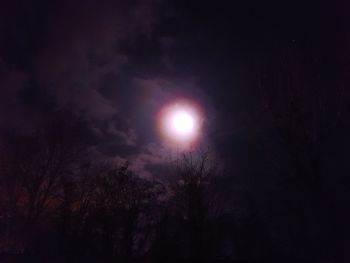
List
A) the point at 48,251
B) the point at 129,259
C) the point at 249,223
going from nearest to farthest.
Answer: the point at 129,259, the point at 48,251, the point at 249,223

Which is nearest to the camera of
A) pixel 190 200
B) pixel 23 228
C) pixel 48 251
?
pixel 48 251

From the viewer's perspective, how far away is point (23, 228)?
127 ft

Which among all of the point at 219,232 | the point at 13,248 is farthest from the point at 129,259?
the point at 219,232

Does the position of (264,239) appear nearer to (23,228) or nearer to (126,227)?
(126,227)

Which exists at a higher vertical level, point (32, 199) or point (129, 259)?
point (32, 199)

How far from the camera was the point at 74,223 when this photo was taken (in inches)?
1559

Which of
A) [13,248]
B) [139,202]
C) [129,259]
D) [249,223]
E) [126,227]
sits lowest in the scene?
[129,259]

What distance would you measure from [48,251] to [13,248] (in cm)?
654

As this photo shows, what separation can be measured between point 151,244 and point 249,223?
A: 19.8 metres

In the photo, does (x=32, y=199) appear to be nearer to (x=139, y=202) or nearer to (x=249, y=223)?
(x=139, y=202)

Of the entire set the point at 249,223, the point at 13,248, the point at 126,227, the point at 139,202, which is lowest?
the point at 13,248

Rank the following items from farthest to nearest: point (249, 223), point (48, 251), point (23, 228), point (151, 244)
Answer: point (249, 223)
point (151, 244)
point (23, 228)
point (48, 251)

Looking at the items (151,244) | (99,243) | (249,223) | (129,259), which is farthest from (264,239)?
(129,259)

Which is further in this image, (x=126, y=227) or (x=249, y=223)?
(x=249, y=223)
